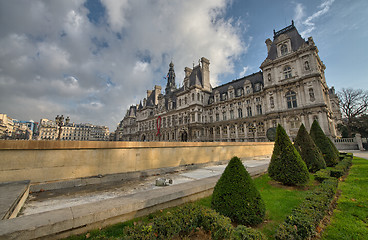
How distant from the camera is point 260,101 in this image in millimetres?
34188

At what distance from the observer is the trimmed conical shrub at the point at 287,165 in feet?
20.4

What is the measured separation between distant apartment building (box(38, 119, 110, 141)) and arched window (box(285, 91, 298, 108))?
446 feet

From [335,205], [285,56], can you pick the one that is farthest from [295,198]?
[285,56]

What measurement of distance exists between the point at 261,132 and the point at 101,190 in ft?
108

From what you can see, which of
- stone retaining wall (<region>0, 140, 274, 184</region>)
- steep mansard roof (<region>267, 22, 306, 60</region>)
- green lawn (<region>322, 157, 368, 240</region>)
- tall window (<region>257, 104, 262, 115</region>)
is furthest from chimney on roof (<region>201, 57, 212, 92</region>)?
green lawn (<region>322, 157, 368, 240</region>)

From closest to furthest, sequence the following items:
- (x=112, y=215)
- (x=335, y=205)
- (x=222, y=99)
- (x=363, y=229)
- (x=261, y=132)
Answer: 1. (x=112, y=215)
2. (x=363, y=229)
3. (x=335, y=205)
4. (x=261, y=132)
5. (x=222, y=99)

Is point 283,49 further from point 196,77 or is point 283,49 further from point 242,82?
point 196,77

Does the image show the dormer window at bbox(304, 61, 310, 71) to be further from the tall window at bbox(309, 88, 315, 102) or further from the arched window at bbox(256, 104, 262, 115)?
the arched window at bbox(256, 104, 262, 115)

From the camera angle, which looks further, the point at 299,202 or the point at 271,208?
the point at 299,202

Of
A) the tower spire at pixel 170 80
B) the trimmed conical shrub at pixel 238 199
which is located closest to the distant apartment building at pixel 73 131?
the tower spire at pixel 170 80

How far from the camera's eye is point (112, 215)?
3.02 m

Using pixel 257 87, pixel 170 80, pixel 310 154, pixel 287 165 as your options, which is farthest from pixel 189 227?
pixel 170 80

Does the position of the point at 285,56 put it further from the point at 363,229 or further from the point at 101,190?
the point at 101,190

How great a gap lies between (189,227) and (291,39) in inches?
1578
